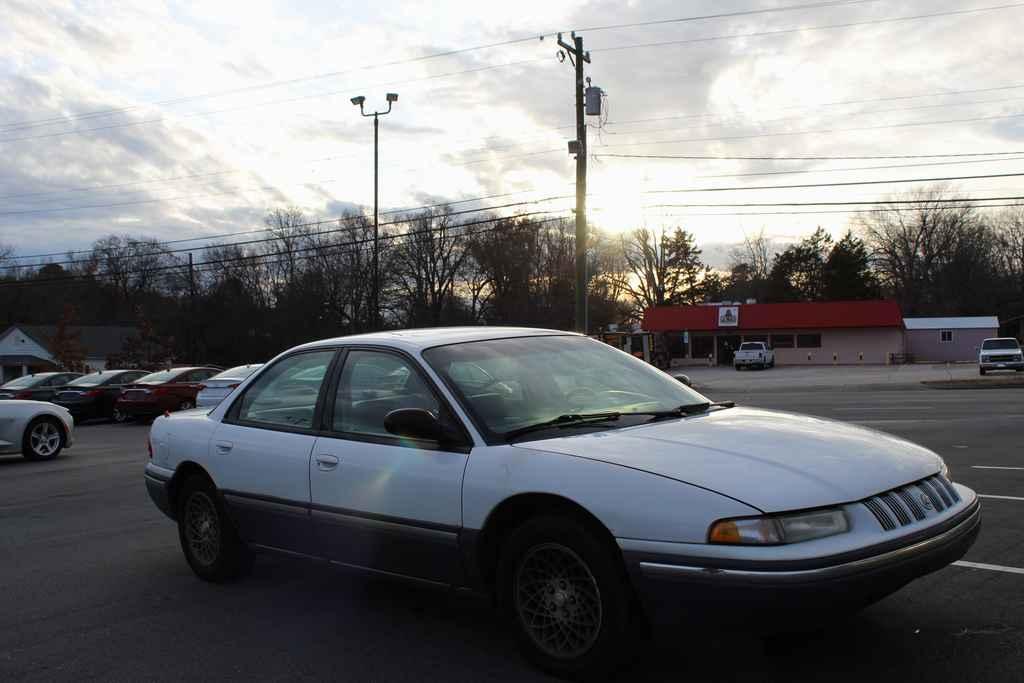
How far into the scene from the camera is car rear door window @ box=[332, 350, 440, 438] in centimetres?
462

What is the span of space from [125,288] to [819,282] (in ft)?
226

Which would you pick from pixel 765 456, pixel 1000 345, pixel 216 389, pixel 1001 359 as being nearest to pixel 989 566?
pixel 765 456

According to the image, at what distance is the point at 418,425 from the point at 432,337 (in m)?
0.96

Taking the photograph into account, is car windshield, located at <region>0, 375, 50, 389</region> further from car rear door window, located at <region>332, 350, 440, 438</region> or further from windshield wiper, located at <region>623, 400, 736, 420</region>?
windshield wiper, located at <region>623, 400, 736, 420</region>

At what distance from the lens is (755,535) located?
3.27 meters

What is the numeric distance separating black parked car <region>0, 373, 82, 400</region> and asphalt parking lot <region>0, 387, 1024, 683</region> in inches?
769

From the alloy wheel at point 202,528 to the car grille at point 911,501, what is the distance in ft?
13.1

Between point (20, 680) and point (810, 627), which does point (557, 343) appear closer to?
point (810, 627)

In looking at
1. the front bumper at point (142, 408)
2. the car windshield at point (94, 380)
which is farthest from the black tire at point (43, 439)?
the car windshield at point (94, 380)

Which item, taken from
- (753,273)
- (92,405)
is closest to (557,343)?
(92,405)

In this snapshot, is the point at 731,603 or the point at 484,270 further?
the point at 484,270

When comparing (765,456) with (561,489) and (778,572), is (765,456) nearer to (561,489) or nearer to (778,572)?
(778,572)

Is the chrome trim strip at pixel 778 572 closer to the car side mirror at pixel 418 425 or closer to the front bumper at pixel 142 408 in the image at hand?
the car side mirror at pixel 418 425

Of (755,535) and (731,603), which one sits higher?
(755,535)
